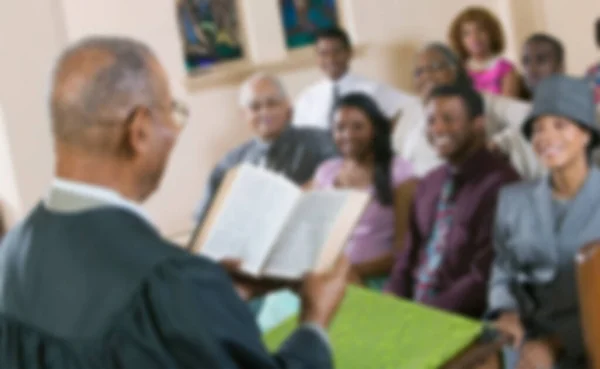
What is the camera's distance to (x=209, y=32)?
4953mm

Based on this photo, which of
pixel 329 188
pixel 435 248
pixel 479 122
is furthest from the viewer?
pixel 479 122

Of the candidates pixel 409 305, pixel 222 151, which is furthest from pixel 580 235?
pixel 222 151

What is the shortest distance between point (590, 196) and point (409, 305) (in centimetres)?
73

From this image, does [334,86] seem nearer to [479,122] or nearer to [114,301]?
[479,122]

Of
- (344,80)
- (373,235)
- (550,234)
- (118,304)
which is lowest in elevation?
(373,235)

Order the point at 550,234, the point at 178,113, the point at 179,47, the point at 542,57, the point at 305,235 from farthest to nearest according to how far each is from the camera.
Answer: the point at 179,47 → the point at 542,57 → the point at 550,234 → the point at 305,235 → the point at 178,113

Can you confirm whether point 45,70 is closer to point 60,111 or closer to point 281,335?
point 281,335

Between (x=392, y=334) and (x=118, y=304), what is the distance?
72cm

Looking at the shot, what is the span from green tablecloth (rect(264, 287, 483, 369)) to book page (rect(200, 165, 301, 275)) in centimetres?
23

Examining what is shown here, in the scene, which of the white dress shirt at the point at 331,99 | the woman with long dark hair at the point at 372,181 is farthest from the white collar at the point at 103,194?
the white dress shirt at the point at 331,99

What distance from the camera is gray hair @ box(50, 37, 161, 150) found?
3.60 feet

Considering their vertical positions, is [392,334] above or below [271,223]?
below

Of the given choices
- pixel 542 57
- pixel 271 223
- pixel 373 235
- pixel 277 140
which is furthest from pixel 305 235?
pixel 542 57

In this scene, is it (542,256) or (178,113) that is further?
(542,256)
